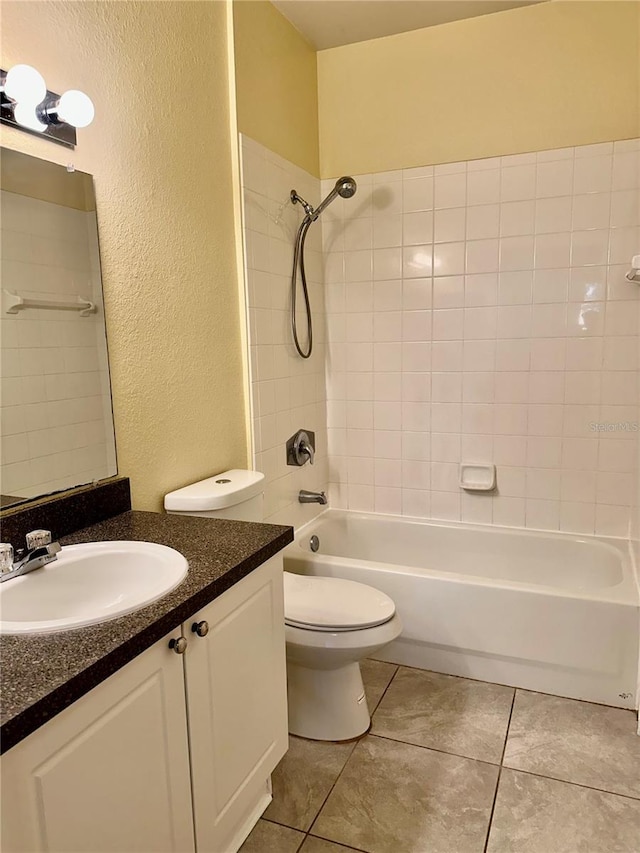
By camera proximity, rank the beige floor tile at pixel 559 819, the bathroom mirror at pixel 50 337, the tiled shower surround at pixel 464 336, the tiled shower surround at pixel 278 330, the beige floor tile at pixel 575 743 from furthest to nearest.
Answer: the tiled shower surround at pixel 464 336 → the tiled shower surround at pixel 278 330 → the beige floor tile at pixel 575 743 → the beige floor tile at pixel 559 819 → the bathroom mirror at pixel 50 337

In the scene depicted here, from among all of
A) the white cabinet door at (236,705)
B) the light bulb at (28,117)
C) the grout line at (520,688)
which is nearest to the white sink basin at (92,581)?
the white cabinet door at (236,705)

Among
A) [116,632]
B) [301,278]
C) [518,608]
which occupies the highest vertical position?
[301,278]

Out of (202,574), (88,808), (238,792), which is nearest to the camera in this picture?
(88,808)

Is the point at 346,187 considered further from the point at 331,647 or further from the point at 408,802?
the point at 408,802

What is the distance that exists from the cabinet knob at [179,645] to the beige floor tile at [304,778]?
83 centimetres

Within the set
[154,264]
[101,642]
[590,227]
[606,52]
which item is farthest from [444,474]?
[101,642]

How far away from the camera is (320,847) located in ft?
5.05

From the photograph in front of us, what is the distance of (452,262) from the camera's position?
106 inches

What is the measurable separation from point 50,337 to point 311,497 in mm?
1528

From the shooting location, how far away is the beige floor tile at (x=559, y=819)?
4.99 feet

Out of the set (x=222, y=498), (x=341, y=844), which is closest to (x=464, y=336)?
(x=222, y=498)

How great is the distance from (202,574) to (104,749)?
1.24ft

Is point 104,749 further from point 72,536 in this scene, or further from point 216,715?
point 72,536

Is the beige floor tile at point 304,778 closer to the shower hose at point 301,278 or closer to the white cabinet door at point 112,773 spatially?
the white cabinet door at point 112,773
